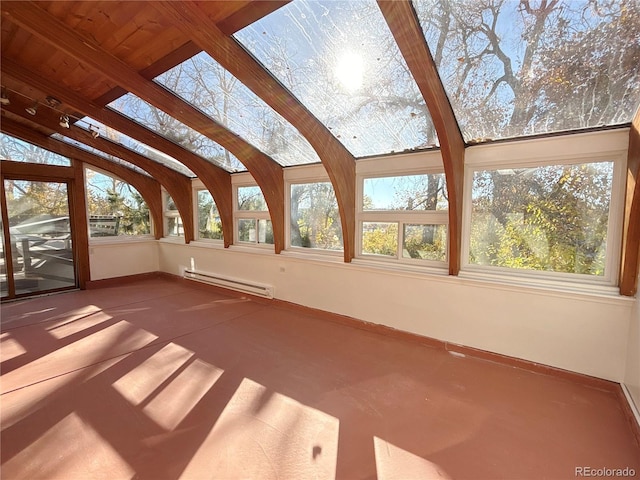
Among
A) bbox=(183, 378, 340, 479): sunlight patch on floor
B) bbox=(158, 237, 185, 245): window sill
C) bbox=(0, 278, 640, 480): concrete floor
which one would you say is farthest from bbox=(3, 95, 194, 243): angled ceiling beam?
bbox=(183, 378, 340, 479): sunlight patch on floor

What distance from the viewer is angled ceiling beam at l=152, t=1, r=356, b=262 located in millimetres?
1945

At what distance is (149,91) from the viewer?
9.26 feet

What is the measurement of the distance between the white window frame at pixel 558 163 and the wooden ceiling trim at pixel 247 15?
7.44ft

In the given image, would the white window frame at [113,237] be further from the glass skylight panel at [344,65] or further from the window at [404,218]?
the window at [404,218]

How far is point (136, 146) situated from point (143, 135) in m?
0.98

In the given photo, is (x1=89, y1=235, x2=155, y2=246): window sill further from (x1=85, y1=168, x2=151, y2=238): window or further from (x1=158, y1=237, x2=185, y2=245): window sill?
(x1=158, y1=237, x2=185, y2=245): window sill

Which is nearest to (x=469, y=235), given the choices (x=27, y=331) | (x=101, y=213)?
(x=27, y=331)

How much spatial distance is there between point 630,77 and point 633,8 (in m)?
0.49

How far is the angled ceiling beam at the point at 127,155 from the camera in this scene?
3922 millimetres

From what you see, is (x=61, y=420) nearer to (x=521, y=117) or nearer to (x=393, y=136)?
(x=393, y=136)

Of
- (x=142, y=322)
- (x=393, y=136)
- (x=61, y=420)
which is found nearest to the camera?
(x=61, y=420)

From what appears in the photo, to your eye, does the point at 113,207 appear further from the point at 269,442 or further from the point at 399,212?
the point at 269,442

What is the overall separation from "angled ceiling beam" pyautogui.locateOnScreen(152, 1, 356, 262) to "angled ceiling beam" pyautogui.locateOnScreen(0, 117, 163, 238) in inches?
183

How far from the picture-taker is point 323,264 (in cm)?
410
